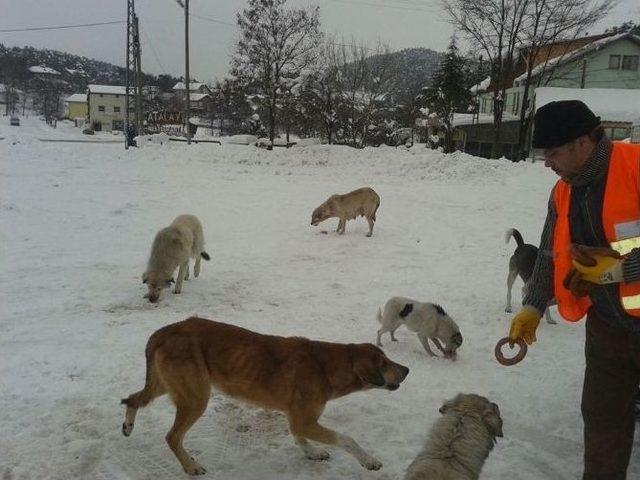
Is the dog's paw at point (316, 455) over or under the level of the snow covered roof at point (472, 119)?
under

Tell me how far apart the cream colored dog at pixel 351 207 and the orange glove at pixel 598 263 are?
32.8ft

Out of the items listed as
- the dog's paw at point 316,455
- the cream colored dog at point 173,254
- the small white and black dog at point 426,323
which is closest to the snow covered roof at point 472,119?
the cream colored dog at point 173,254

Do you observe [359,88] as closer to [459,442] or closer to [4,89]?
[459,442]

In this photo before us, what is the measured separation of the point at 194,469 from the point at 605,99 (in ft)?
141

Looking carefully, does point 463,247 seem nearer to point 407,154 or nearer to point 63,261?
point 63,261

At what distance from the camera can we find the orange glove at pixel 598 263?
2.74 metres

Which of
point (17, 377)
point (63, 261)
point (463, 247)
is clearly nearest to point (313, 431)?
point (17, 377)

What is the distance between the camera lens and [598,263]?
109 inches

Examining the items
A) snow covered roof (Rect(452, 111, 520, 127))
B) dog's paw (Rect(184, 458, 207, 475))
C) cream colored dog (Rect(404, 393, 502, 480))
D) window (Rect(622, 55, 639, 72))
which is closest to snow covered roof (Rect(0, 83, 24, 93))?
snow covered roof (Rect(452, 111, 520, 127))

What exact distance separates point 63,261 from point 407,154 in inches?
829

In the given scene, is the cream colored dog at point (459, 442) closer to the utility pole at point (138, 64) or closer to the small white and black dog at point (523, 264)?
the small white and black dog at point (523, 264)

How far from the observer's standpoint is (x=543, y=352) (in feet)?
19.7

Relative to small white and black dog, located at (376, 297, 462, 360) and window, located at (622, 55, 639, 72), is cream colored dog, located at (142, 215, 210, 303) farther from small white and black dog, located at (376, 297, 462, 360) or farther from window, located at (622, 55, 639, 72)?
window, located at (622, 55, 639, 72)

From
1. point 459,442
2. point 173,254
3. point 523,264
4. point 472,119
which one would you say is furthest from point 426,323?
point 472,119
